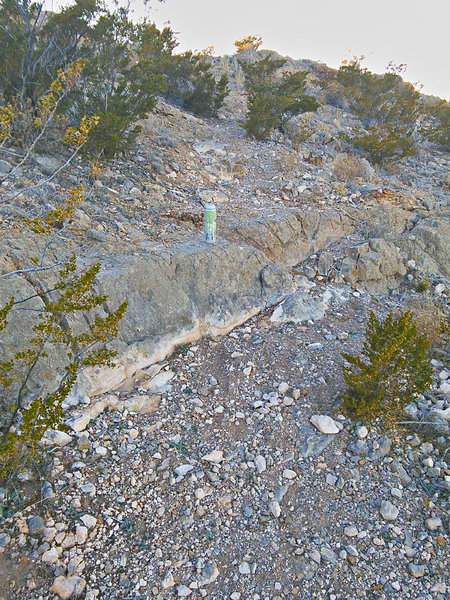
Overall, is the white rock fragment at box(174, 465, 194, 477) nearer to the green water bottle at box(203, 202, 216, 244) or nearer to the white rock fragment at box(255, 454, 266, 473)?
the white rock fragment at box(255, 454, 266, 473)

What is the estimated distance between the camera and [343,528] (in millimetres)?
2934

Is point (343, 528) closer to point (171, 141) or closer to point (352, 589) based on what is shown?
point (352, 589)

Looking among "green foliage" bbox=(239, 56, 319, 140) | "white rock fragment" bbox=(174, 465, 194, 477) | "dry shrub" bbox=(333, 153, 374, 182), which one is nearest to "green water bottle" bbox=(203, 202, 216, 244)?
"white rock fragment" bbox=(174, 465, 194, 477)

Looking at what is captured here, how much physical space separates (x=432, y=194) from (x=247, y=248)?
6.40 meters

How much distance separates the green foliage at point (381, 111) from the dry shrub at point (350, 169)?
161 cm

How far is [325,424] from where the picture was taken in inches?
142

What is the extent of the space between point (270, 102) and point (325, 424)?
9269 millimetres

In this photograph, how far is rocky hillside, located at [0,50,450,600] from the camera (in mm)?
2648

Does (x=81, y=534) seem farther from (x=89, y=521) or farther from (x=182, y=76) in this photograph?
(x=182, y=76)

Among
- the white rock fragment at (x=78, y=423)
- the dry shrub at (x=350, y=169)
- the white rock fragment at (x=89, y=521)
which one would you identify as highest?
the dry shrub at (x=350, y=169)

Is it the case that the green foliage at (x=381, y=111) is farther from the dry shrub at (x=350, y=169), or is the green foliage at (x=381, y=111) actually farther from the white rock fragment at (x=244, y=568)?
the white rock fragment at (x=244, y=568)

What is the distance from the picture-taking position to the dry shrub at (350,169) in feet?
29.2

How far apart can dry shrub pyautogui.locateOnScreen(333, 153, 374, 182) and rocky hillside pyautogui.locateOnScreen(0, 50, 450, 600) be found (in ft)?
6.59

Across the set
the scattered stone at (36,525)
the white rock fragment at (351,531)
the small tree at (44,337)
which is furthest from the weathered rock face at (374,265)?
the scattered stone at (36,525)
